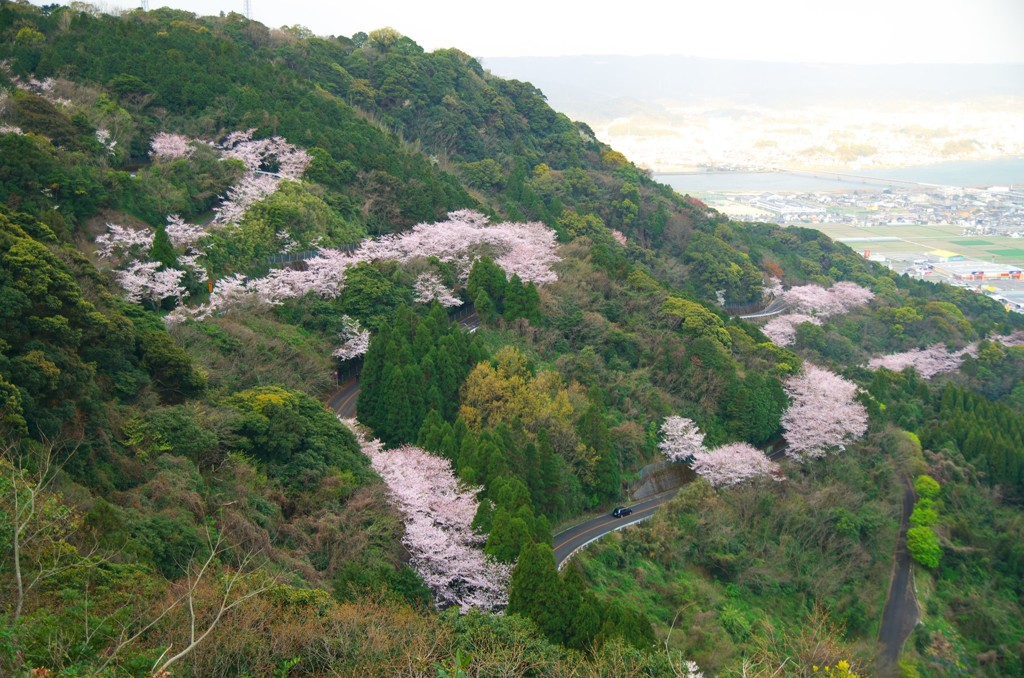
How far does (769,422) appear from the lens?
3544cm

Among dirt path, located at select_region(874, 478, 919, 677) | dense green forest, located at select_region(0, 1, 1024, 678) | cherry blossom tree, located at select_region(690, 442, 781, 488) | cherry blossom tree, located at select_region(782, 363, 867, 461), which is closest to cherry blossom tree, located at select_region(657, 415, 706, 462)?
cherry blossom tree, located at select_region(690, 442, 781, 488)

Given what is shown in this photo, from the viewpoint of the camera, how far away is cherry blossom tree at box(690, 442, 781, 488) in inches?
1251

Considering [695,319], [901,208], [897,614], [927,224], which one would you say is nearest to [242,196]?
[695,319]

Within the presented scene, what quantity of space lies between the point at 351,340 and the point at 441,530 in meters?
12.0

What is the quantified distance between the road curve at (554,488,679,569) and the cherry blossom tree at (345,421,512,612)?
3673mm

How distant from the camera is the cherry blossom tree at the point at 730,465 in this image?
1251 inches

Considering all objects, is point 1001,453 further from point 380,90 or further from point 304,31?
point 304,31

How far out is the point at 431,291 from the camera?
3653cm

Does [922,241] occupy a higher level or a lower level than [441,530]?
lower

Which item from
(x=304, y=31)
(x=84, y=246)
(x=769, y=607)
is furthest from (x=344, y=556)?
(x=304, y=31)

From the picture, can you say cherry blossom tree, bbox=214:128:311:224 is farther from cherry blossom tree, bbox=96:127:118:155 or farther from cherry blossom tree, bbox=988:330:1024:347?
cherry blossom tree, bbox=988:330:1024:347

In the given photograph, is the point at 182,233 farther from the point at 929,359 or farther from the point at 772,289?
the point at 929,359

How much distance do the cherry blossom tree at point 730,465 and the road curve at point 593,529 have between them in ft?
6.84

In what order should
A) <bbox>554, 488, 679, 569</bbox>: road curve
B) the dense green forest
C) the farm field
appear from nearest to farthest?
1. the dense green forest
2. <bbox>554, 488, 679, 569</bbox>: road curve
3. the farm field
